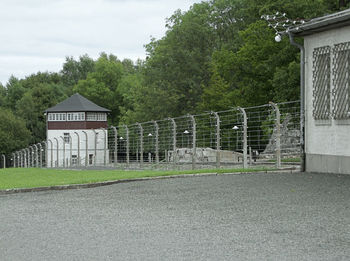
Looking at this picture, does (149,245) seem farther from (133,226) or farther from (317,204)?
(317,204)

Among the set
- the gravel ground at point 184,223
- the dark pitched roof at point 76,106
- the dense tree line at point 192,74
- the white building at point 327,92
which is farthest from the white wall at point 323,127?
the dark pitched roof at point 76,106

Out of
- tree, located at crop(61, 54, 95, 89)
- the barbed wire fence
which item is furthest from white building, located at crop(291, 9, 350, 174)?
tree, located at crop(61, 54, 95, 89)

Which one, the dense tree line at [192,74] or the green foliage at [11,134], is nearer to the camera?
the dense tree line at [192,74]

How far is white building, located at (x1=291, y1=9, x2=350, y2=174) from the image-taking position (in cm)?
1852

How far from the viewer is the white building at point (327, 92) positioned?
18.5 meters

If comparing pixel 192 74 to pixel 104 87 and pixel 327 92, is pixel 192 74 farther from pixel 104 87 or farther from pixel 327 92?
pixel 327 92

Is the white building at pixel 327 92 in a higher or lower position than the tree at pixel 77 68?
lower

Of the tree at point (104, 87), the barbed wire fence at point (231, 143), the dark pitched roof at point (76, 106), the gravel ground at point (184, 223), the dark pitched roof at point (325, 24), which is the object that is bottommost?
the gravel ground at point (184, 223)

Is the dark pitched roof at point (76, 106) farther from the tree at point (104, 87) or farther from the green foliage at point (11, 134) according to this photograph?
the tree at point (104, 87)

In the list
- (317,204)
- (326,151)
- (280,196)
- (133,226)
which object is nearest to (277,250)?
(133,226)

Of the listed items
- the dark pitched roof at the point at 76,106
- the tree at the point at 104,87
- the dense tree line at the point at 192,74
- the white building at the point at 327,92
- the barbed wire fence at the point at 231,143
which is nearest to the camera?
the white building at the point at 327,92

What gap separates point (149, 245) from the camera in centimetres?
809

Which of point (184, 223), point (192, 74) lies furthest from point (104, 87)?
point (184, 223)

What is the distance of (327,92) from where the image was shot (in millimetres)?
→ 19547
